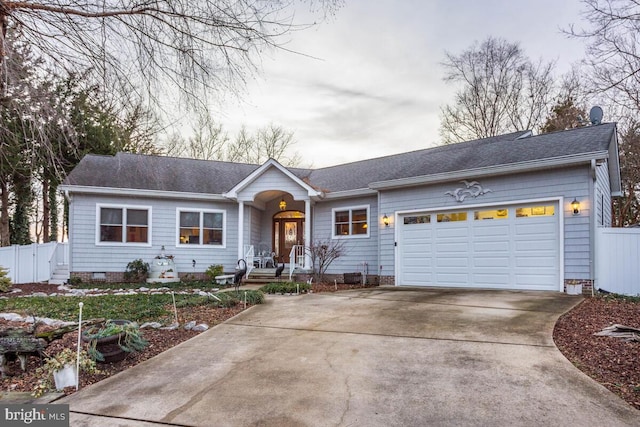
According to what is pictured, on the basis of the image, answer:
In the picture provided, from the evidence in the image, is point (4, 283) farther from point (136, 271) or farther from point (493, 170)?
point (493, 170)

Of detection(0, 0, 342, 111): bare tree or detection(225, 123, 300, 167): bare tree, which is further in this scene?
detection(225, 123, 300, 167): bare tree

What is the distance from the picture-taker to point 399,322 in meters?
6.50

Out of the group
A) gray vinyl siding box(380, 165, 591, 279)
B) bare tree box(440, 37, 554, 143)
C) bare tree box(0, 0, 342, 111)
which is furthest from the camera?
bare tree box(440, 37, 554, 143)

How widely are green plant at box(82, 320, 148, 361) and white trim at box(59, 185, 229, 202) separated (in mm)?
9219

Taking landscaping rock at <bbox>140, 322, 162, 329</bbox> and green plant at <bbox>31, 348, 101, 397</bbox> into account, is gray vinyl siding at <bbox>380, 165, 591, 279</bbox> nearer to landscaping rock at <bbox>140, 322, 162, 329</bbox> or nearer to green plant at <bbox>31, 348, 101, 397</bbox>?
landscaping rock at <bbox>140, 322, 162, 329</bbox>

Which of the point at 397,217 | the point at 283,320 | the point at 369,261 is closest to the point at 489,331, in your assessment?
the point at 283,320

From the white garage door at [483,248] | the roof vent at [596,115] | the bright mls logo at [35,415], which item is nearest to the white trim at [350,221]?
the white garage door at [483,248]

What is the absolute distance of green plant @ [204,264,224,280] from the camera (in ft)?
46.9

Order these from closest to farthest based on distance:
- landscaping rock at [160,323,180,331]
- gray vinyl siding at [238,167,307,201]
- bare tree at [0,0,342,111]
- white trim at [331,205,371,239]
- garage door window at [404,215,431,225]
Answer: bare tree at [0,0,342,111] → landscaping rock at [160,323,180,331] → garage door window at [404,215,431,225] → white trim at [331,205,371,239] → gray vinyl siding at [238,167,307,201]

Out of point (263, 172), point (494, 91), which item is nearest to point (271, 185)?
point (263, 172)

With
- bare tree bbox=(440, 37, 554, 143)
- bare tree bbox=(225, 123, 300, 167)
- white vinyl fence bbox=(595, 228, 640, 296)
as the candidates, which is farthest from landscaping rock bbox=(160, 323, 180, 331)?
bare tree bbox=(225, 123, 300, 167)

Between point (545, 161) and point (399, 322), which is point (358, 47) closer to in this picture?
point (399, 322)

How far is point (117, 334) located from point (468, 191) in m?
9.01

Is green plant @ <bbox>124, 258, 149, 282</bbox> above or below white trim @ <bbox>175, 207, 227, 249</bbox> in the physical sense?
below
